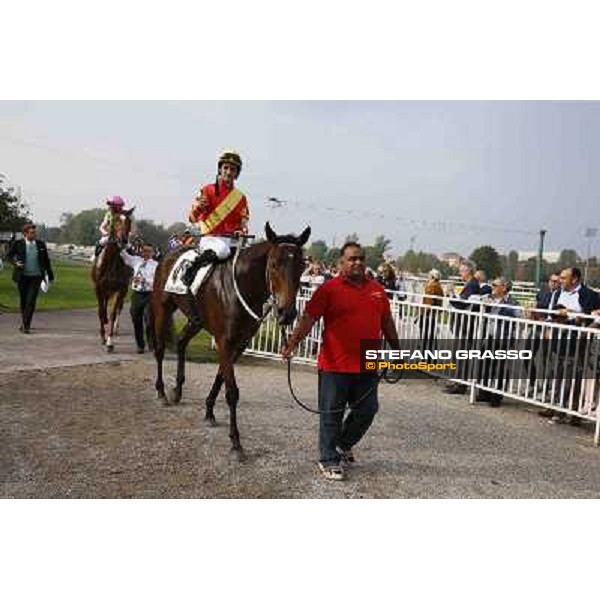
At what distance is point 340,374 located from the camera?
14.6 ft

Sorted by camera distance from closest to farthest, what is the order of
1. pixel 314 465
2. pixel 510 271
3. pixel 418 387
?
pixel 314 465 → pixel 418 387 → pixel 510 271

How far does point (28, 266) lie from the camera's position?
1055 centimetres

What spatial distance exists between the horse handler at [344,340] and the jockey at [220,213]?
5.91ft

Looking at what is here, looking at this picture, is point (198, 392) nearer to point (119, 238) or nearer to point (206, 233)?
point (206, 233)

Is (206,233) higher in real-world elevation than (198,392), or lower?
higher

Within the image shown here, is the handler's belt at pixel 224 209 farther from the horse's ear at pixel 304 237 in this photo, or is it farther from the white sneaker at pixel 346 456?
the white sneaker at pixel 346 456

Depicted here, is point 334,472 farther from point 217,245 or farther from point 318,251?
point 318,251

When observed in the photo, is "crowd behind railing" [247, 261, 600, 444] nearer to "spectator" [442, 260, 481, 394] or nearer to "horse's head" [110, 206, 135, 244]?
"spectator" [442, 260, 481, 394]

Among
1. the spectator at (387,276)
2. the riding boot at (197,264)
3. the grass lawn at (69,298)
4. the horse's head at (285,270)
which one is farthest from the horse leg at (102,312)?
the horse's head at (285,270)

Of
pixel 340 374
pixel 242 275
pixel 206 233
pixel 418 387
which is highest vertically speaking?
pixel 206 233

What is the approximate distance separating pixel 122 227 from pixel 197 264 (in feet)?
13.6

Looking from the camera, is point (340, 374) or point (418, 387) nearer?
point (340, 374)
